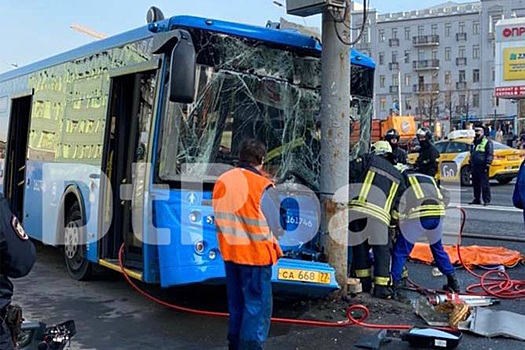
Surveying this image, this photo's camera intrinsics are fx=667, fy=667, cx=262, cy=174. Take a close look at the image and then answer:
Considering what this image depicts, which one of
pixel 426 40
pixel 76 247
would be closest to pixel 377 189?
pixel 76 247

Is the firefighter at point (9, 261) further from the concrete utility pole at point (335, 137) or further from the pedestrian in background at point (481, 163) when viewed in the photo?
the pedestrian in background at point (481, 163)

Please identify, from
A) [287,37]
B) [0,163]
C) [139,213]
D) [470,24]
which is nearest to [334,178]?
[287,37]

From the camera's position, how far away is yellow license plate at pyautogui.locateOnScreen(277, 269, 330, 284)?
238 inches

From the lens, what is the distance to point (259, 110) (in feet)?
21.9

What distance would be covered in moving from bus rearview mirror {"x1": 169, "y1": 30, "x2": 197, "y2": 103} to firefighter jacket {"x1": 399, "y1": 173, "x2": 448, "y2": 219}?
2.80 metres

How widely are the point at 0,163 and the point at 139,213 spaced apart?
5028 millimetres

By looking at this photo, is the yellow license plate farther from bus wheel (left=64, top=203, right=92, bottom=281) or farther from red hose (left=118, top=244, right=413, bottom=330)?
bus wheel (left=64, top=203, right=92, bottom=281)

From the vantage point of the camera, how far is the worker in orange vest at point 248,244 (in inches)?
189

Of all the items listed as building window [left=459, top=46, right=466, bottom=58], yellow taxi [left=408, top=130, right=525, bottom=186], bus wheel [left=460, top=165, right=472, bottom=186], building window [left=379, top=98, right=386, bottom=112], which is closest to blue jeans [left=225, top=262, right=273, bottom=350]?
yellow taxi [left=408, top=130, right=525, bottom=186]

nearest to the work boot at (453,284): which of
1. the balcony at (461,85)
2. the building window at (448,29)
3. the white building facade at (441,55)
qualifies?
the white building facade at (441,55)

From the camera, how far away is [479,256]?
30.0 ft

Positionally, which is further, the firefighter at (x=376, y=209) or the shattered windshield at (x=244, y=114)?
the firefighter at (x=376, y=209)

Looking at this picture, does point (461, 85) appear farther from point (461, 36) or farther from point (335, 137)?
point (335, 137)

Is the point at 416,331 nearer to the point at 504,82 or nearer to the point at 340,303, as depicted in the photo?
the point at 340,303
